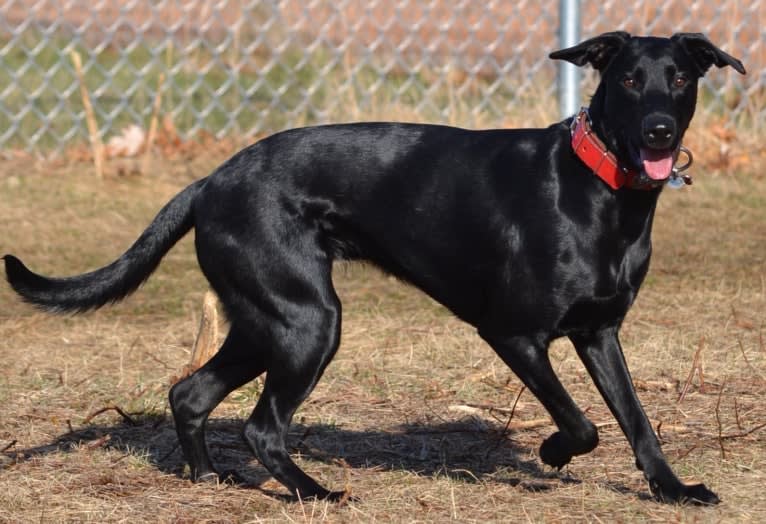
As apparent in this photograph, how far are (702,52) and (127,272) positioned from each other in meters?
1.54

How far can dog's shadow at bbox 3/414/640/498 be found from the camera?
Answer: 357cm

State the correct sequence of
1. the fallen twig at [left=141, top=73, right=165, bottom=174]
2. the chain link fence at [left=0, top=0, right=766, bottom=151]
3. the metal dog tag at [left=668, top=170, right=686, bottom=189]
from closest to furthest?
the metal dog tag at [left=668, top=170, right=686, bottom=189]
the fallen twig at [left=141, top=73, right=165, bottom=174]
the chain link fence at [left=0, top=0, right=766, bottom=151]

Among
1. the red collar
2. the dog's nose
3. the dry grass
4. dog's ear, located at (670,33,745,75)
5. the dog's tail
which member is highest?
dog's ear, located at (670,33,745,75)

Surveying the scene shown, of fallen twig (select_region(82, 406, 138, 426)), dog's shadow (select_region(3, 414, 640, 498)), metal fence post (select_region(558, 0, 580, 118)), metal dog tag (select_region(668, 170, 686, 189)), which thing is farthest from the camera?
metal fence post (select_region(558, 0, 580, 118))

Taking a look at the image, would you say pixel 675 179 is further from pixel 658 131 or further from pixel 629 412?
pixel 629 412

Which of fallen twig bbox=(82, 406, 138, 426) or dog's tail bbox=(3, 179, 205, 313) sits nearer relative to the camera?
dog's tail bbox=(3, 179, 205, 313)

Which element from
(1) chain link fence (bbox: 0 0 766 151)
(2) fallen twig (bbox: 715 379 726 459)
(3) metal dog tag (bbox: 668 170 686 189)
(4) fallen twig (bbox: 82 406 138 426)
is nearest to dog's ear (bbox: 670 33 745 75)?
(3) metal dog tag (bbox: 668 170 686 189)

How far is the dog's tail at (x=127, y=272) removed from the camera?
136 inches

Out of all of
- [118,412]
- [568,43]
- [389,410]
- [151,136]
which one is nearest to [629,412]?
[389,410]

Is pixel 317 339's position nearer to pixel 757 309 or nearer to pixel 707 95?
pixel 757 309

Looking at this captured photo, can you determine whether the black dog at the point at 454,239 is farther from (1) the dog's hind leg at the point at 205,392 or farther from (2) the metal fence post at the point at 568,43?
(2) the metal fence post at the point at 568,43

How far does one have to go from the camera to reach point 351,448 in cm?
381

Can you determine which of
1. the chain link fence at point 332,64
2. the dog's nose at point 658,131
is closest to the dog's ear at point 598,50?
the dog's nose at point 658,131

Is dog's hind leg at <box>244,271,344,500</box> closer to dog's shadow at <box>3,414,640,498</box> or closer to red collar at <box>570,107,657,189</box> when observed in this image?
dog's shadow at <box>3,414,640,498</box>
